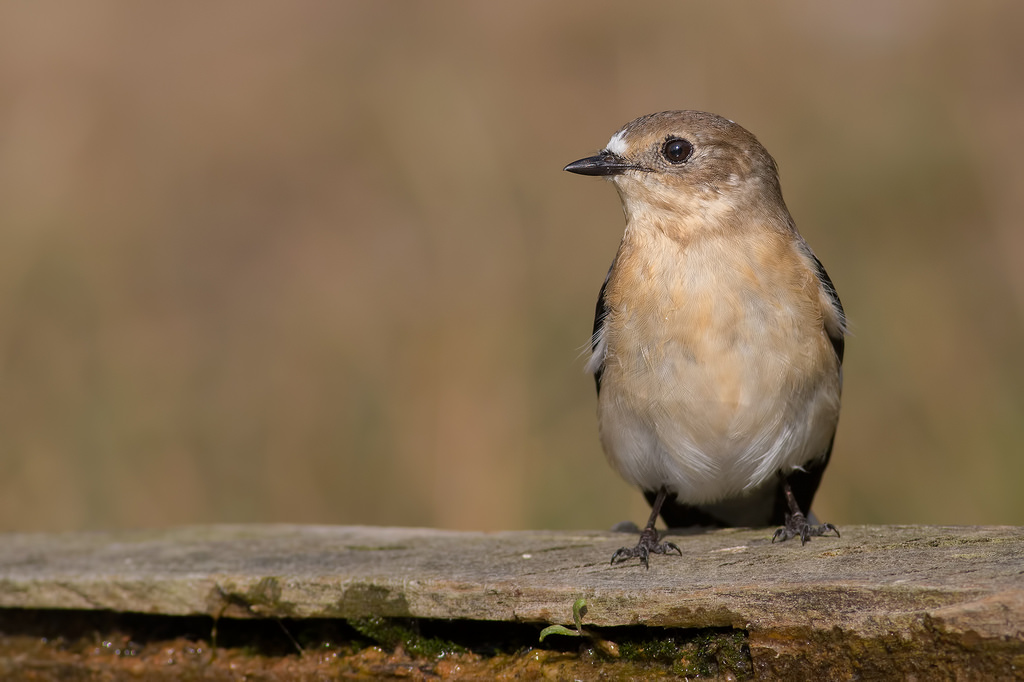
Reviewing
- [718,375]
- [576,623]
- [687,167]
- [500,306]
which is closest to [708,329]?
[718,375]

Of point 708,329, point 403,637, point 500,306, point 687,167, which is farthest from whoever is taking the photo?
point 500,306

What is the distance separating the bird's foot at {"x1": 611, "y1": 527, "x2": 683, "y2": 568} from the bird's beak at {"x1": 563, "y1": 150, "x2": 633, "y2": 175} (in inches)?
53.9

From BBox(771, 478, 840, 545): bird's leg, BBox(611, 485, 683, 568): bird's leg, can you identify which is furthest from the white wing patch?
BBox(771, 478, 840, 545): bird's leg

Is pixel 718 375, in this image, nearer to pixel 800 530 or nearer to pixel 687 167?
pixel 800 530

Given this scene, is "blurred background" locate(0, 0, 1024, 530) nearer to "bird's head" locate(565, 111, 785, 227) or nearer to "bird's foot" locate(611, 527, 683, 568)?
"bird's head" locate(565, 111, 785, 227)

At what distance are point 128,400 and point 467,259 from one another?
188cm

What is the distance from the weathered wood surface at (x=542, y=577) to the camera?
9.11 feet

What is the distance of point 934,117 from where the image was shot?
6.19 m

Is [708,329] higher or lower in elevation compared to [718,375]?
higher

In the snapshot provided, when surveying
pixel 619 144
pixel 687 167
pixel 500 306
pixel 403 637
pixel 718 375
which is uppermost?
pixel 619 144

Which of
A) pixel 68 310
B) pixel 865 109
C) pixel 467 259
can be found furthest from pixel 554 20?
pixel 68 310

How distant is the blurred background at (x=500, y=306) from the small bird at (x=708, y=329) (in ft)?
3.59

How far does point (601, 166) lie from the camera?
4355mm

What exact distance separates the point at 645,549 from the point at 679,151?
4.96 feet
